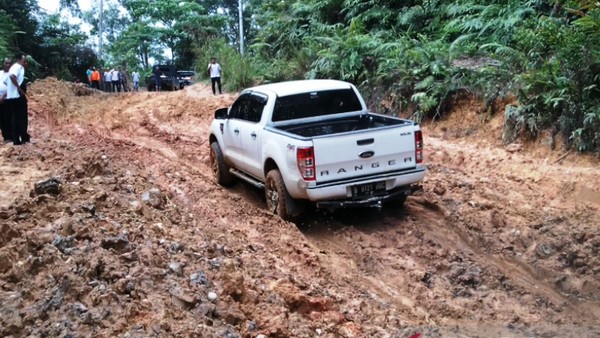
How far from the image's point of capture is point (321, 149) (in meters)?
7.10

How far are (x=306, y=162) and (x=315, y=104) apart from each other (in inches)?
69.6

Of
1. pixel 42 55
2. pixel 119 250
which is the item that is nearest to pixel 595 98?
pixel 119 250

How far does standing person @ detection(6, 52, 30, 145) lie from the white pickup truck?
13.4 ft

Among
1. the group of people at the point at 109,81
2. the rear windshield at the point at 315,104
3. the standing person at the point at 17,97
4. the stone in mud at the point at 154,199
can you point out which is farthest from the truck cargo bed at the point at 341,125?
the group of people at the point at 109,81

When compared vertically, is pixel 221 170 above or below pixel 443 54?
below

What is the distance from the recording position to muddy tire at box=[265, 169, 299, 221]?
7.68m

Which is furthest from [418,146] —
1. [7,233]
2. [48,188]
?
[7,233]

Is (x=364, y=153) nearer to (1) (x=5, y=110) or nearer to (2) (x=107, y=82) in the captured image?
(1) (x=5, y=110)

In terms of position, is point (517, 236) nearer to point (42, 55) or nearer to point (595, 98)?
point (595, 98)

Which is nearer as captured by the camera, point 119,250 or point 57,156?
point 119,250

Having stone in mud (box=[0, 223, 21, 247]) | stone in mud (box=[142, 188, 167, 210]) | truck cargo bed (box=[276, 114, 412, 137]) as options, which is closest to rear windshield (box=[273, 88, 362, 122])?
truck cargo bed (box=[276, 114, 412, 137])

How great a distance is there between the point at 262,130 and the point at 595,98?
558 centimetres

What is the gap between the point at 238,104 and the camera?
954 centimetres

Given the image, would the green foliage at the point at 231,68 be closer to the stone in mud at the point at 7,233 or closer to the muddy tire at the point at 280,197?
the muddy tire at the point at 280,197
